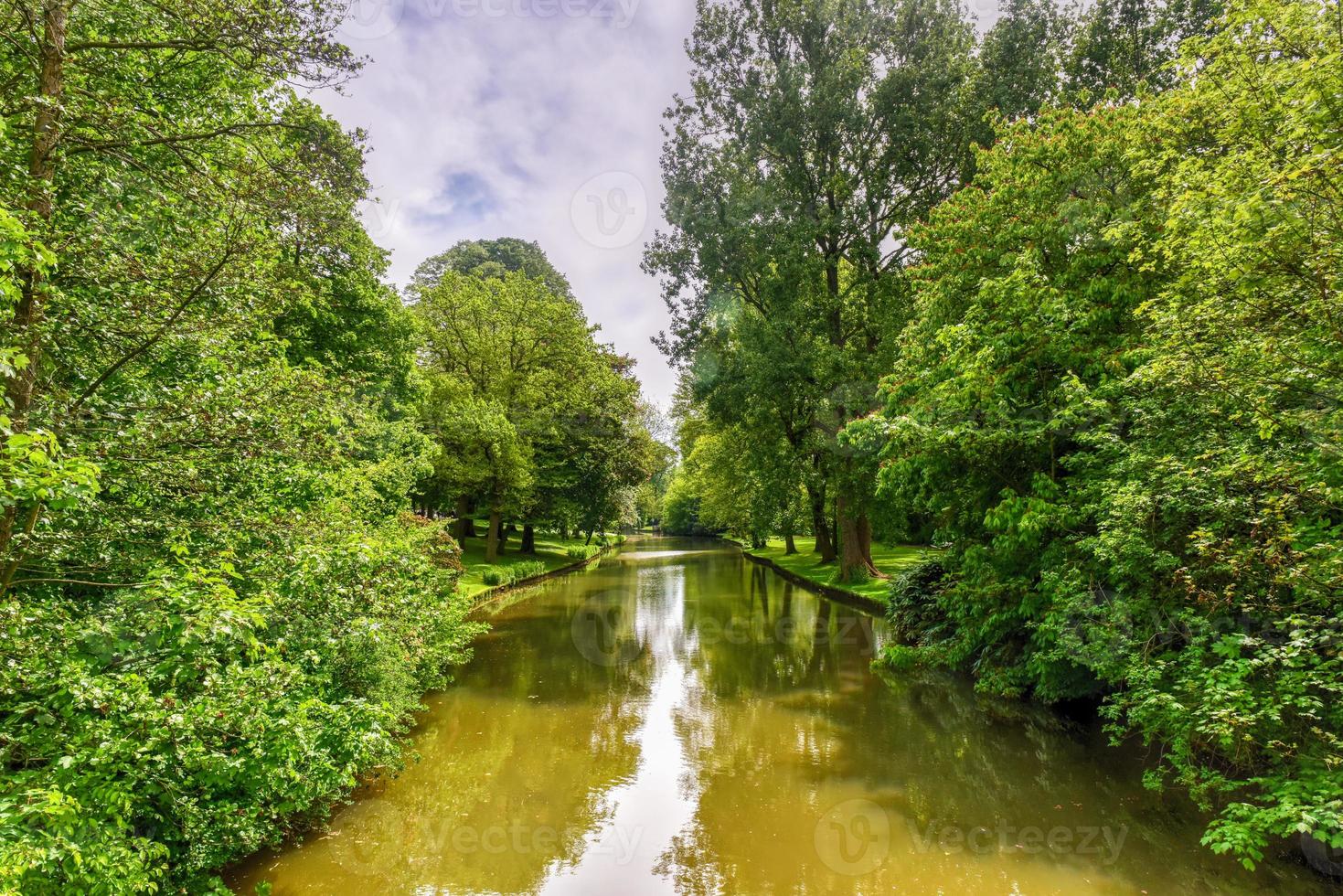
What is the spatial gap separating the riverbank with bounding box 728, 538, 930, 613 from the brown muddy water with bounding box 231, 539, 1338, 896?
498cm

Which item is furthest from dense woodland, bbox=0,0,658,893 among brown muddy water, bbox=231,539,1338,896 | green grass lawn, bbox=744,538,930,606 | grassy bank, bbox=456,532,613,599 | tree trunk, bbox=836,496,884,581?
tree trunk, bbox=836,496,884,581

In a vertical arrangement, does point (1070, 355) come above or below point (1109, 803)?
above

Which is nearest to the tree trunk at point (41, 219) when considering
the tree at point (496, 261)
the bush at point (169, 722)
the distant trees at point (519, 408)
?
the bush at point (169, 722)

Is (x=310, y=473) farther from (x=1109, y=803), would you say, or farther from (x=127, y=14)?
(x=1109, y=803)

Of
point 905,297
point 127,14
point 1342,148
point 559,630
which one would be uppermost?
point 905,297

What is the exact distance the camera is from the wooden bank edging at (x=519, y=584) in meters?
19.0

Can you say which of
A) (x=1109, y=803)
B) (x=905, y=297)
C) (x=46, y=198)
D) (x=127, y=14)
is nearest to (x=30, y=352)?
(x=46, y=198)

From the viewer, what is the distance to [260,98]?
7309mm

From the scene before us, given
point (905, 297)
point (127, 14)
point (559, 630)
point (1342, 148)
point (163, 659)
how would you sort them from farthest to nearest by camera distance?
point (905, 297)
point (559, 630)
point (127, 14)
point (1342, 148)
point (163, 659)

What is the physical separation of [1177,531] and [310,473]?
923 cm
